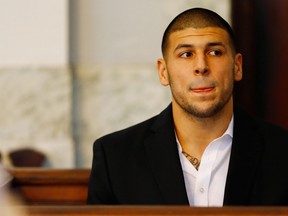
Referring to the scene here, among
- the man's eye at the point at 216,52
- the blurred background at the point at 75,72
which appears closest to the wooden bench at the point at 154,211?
the man's eye at the point at 216,52

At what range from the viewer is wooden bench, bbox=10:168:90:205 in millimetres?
2514

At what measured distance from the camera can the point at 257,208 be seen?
4.23ft

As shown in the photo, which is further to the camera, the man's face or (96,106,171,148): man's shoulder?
(96,106,171,148): man's shoulder

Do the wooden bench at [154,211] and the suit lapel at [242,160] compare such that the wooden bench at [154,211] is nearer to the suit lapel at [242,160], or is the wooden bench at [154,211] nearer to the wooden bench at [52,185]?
the suit lapel at [242,160]

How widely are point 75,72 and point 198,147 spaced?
2.12 m

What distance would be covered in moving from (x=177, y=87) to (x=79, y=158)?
6.84 ft

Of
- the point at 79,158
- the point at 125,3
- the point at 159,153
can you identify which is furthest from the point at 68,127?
the point at 159,153

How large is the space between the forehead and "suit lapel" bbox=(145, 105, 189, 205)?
0.85ft

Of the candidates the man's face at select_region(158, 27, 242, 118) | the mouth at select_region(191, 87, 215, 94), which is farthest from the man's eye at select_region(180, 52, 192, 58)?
the mouth at select_region(191, 87, 215, 94)

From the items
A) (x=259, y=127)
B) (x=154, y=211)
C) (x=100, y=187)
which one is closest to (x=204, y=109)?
(x=259, y=127)

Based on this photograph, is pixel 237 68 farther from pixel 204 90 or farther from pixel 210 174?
pixel 210 174

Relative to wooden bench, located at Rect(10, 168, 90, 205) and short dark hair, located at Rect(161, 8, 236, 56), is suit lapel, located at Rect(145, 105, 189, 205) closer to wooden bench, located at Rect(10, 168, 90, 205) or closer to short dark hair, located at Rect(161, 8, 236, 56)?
short dark hair, located at Rect(161, 8, 236, 56)

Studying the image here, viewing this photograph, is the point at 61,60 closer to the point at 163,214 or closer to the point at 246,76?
the point at 246,76

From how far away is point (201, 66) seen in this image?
1763mm
